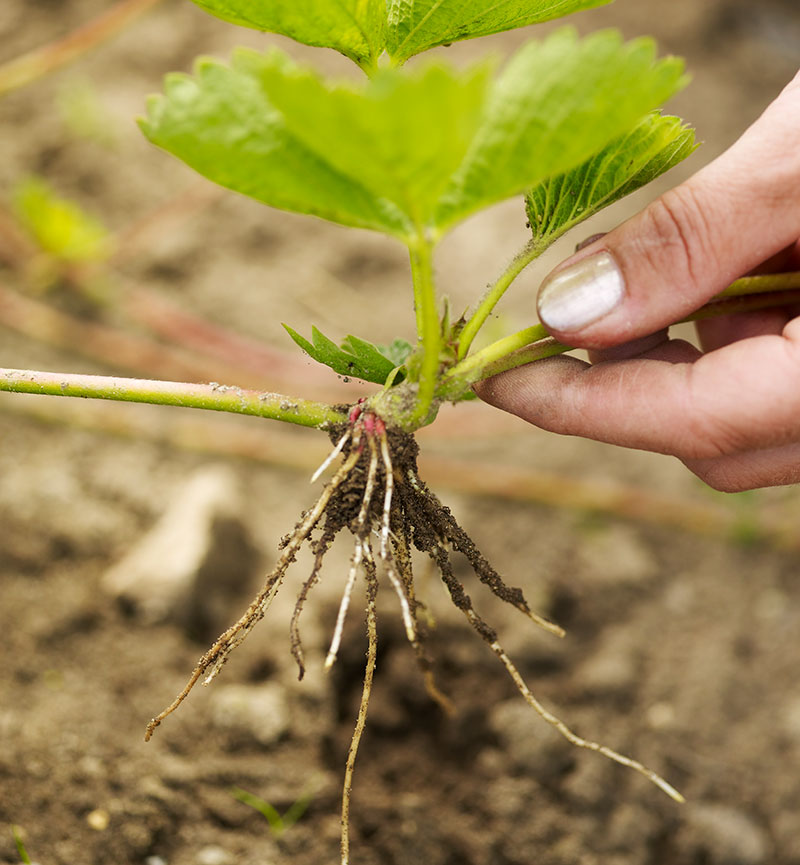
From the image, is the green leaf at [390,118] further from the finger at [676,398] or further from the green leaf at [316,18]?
the finger at [676,398]

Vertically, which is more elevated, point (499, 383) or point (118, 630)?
point (499, 383)

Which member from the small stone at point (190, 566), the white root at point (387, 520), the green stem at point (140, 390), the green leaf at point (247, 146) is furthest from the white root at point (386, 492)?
the small stone at point (190, 566)

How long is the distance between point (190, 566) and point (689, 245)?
1.00 metres

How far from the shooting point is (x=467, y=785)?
1258 mm

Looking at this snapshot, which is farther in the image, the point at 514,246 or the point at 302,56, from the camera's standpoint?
the point at 302,56

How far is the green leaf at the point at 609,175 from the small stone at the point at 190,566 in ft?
2.93

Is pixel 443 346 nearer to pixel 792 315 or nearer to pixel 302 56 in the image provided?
pixel 792 315

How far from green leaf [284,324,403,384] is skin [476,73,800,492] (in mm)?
114

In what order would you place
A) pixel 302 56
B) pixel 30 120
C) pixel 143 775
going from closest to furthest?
pixel 143 775
pixel 30 120
pixel 302 56

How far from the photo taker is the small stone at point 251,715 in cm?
123

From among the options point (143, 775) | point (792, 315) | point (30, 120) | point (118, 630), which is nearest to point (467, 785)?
point (143, 775)

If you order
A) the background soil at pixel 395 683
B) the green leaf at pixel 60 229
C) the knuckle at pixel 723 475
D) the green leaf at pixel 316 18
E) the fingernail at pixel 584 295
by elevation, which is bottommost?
the background soil at pixel 395 683

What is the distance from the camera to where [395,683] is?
1.37 m

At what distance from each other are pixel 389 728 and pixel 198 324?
113 cm
